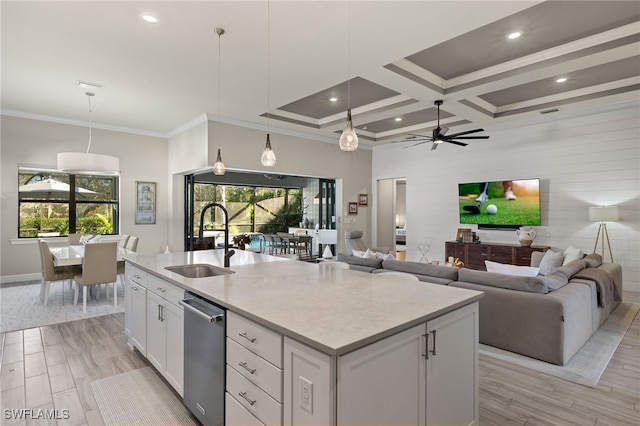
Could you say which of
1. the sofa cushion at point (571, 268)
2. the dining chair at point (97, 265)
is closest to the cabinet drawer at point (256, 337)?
the sofa cushion at point (571, 268)

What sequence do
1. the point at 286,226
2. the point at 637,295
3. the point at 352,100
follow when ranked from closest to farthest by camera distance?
the point at 637,295 → the point at 352,100 → the point at 286,226

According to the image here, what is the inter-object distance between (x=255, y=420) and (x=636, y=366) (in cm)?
332

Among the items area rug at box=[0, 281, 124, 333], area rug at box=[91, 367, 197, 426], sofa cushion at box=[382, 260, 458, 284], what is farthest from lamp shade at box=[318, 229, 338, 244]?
area rug at box=[91, 367, 197, 426]

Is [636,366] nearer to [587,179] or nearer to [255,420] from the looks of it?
[255,420]

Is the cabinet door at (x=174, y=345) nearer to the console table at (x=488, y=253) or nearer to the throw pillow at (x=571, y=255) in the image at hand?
the throw pillow at (x=571, y=255)

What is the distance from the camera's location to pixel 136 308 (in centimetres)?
305

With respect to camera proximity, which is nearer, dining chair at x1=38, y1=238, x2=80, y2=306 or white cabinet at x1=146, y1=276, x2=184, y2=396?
white cabinet at x1=146, y1=276, x2=184, y2=396

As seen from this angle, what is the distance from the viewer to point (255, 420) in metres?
1.55

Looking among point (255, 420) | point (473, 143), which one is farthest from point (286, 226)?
point (255, 420)

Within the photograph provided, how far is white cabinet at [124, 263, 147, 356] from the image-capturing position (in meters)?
2.86

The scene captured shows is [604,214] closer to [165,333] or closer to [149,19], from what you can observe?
[165,333]

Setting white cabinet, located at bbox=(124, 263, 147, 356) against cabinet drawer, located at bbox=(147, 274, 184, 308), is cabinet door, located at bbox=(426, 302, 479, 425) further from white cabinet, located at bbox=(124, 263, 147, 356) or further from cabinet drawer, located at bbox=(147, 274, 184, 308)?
white cabinet, located at bbox=(124, 263, 147, 356)

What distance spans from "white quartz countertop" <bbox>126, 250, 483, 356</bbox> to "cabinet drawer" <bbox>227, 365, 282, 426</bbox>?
32cm

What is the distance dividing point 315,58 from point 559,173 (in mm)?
5093
